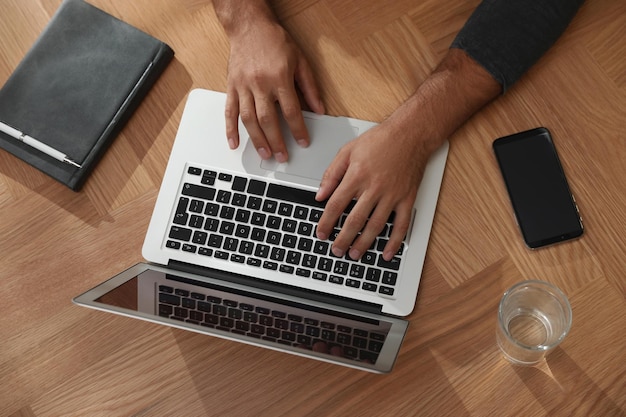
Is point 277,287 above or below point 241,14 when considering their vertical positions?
below

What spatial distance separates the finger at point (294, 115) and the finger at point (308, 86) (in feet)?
0.06

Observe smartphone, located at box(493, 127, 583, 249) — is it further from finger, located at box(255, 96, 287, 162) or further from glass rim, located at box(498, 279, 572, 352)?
finger, located at box(255, 96, 287, 162)

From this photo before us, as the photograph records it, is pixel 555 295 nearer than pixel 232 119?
Yes

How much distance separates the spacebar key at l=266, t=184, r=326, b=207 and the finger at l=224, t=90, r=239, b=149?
0.32ft

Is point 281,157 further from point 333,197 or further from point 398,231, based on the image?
point 398,231

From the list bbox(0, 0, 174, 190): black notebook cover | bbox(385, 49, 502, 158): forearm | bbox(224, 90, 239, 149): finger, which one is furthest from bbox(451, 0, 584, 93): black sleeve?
bbox(0, 0, 174, 190): black notebook cover

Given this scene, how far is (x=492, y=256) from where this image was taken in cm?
98

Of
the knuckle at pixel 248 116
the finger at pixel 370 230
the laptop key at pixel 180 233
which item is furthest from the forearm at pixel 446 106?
the laptop key at pixel 180 233

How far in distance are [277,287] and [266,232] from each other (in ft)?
0.28

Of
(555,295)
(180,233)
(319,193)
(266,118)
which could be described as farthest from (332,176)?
(555,295)

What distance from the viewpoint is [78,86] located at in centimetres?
106

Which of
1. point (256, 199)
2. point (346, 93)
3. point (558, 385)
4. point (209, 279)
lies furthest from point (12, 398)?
point (558, 385)

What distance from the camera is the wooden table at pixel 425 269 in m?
0.95

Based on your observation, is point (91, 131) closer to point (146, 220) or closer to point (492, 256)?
point (146, 220)
